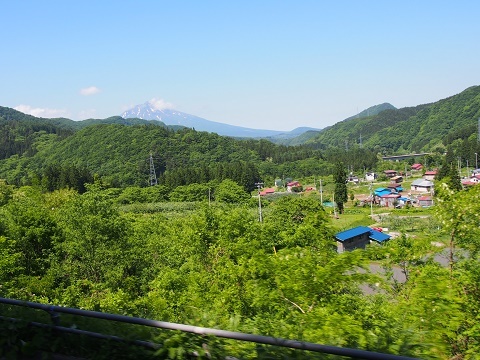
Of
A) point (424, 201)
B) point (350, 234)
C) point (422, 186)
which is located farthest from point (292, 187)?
point (350, 234)

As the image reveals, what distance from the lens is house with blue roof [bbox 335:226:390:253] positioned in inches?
1310

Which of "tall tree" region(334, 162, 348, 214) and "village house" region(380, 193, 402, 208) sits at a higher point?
"tall tree" region(334, 162, 348, 214)

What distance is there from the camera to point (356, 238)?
34.3m

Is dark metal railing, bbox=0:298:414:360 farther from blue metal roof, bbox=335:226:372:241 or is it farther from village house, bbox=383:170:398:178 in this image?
village house, bbox=383:170:398:178

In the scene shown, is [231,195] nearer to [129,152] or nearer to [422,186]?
[422,186]

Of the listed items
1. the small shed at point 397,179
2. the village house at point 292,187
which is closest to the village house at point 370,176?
the small shed at point 397,179

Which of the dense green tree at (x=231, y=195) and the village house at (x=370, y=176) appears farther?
the village house at (x=370, y=176)

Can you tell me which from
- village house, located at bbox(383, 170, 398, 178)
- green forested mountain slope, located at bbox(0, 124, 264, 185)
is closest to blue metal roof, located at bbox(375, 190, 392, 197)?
village house, located at bbox(383, 170, 398, 178)

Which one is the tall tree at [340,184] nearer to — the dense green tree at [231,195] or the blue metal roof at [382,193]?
the dense green tree at [231,195]

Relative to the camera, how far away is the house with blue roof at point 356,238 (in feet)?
109

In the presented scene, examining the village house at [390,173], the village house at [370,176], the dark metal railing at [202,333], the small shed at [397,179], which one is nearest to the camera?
the dark metal railing at [202,333]

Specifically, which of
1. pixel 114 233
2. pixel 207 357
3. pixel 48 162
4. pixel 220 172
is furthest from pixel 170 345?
pixel 48 162

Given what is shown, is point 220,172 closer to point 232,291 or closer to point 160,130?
point 160,130

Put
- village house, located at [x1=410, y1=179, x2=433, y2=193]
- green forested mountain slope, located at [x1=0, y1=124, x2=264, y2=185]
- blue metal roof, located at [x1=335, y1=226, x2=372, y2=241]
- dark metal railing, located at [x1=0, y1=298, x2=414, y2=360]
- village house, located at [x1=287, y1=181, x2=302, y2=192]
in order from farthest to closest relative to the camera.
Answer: green forested mountain slope, located at [x1=0, y1=124, x2=264, y2=185] → village house, located at [x1=287, y1=181, x2=302, y2=192] → village house, located at [x1=410, y1=179, x2=433, y2=193] → blue metal roof, located at [x1=335, y1=226, x2=372, y2=241] → dark metal railing, located at [x1=0, y1=298, x2=414, y2=360]
